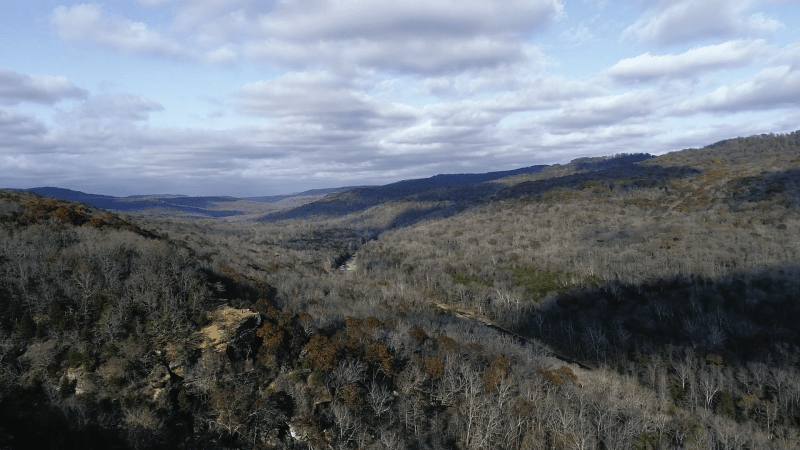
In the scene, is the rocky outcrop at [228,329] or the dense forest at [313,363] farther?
the rocky outcrop at [228,329]

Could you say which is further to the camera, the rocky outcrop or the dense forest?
the rocky outcrop

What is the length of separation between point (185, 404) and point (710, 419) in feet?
181

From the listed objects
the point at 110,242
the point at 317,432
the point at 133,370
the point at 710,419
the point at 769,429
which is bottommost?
the point at 769,429

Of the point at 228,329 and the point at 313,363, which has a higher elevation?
the point at 228,329

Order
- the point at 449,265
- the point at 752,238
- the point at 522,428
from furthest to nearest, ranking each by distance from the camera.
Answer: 1. the point at 449,265
2. the point at 752,238
3. the point at 522,428

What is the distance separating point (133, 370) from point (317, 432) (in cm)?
1144

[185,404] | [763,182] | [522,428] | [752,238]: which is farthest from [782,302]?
[185,404]

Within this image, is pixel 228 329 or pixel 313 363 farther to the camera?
pixel 313 363

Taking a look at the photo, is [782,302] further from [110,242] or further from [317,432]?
[110,242]

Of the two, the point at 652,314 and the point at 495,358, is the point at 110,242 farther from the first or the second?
the point at 652,314

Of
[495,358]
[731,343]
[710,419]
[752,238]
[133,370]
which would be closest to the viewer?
[133,370]

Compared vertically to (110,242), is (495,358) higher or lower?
lower

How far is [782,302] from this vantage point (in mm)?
65938

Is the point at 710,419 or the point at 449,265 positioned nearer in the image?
the point at 710,419
